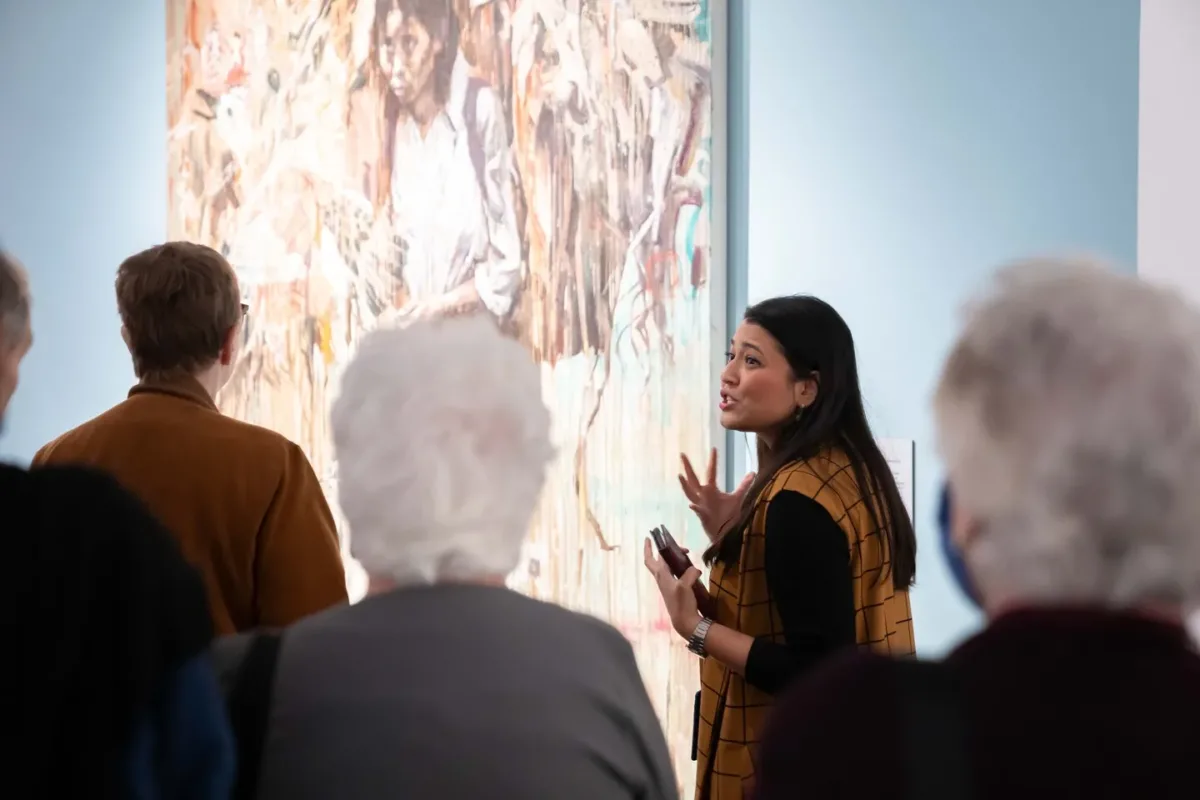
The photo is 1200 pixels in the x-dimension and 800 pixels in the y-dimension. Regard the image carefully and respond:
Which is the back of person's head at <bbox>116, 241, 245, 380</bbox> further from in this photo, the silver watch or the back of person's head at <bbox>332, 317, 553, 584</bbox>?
the silver watch

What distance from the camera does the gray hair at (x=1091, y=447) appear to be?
3.41ft

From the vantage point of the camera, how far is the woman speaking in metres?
2.41

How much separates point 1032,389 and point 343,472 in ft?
2.71

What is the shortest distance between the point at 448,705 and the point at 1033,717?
66 cm

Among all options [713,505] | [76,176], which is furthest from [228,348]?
[76,176]

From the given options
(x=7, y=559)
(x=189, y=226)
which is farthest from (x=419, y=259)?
(x=7, y=559)

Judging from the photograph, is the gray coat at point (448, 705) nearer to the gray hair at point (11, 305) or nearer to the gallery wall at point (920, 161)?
the gray hair at point (11, 305)

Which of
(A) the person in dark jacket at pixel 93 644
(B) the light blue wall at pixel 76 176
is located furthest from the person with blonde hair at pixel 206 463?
(B) the light blue wall at pixel 76 176

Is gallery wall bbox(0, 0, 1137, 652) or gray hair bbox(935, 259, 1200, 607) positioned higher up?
gallery wall bbox(0, 0, 1137, 652)

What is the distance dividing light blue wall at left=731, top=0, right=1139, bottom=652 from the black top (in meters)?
0.54

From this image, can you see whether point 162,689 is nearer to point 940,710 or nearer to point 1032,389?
point 940,710

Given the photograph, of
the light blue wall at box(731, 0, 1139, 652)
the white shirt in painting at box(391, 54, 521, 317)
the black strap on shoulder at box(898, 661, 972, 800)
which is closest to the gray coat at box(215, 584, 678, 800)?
the black strap on shoulder at box(898, 661, 972, 800)

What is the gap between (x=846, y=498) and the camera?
8.21 ft

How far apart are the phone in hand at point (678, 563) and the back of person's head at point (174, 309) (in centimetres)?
98
